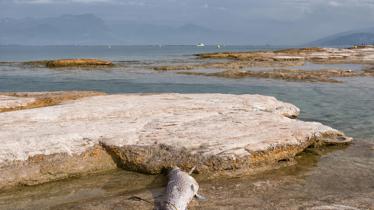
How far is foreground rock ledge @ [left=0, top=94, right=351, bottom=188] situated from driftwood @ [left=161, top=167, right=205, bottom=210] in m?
1.60

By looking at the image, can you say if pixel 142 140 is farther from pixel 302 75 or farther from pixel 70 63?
pixel 70 63

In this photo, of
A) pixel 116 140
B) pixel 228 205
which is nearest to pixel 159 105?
pixel 116 140

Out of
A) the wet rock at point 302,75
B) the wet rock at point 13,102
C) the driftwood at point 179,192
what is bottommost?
the wet rock at point 302,75

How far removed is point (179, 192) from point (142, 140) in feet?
12.6

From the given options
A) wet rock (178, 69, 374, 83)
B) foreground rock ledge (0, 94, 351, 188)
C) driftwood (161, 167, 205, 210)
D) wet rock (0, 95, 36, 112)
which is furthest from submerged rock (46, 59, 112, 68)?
driftwood (161, 167, 205, 210)

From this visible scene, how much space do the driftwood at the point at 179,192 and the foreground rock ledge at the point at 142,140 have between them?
1.60m

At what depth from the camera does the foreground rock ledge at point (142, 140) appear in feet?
44.1

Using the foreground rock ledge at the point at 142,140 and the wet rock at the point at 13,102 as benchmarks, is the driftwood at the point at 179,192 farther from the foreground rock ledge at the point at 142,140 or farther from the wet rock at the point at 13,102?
the wet rock at the point at 13,102

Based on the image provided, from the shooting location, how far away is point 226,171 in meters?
13.7

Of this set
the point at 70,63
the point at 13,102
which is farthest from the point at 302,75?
the point at 70,63

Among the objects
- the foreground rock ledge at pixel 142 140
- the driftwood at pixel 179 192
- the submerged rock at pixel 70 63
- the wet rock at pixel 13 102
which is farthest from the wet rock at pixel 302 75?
the driftwood at pixel 179 192

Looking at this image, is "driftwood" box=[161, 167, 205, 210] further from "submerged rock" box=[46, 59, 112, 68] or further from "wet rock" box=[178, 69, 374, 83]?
"submerged rock" box=[46, 59, 112, 68]

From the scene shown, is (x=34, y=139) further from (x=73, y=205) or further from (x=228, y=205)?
(x=228, y=205)

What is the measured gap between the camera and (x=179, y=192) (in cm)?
1105
